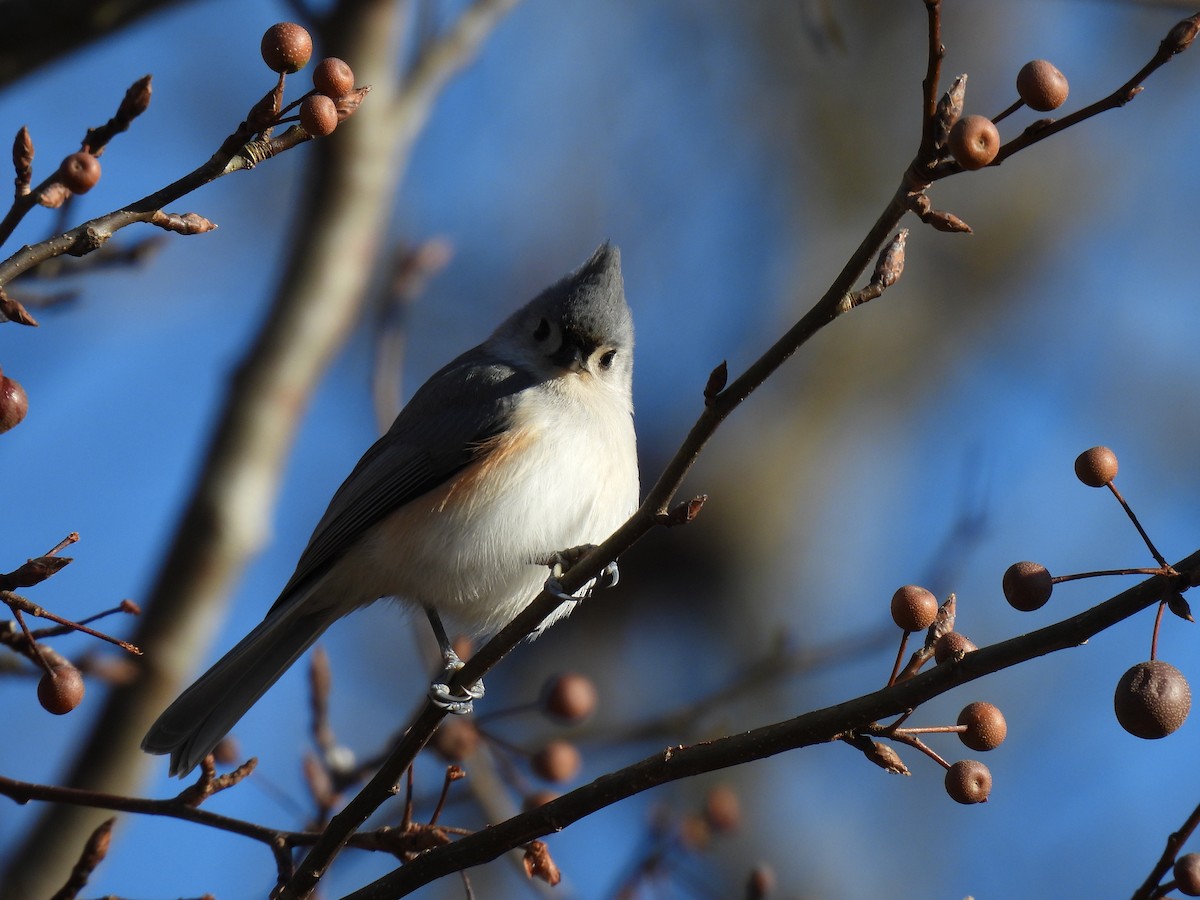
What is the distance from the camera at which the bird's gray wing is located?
314cm

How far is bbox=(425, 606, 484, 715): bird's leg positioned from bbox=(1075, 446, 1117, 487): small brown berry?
1.00 metres

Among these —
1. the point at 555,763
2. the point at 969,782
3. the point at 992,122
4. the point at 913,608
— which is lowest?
the point at 969,782

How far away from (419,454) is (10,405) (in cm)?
162

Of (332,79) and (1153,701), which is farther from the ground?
(332,79)

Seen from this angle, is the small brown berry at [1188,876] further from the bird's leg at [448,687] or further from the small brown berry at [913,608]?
the bird's leg at [448,687]

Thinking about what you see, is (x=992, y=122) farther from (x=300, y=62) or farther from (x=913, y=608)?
(x=300, y=62)

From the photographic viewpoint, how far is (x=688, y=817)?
126 inches

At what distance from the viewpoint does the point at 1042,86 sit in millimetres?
1418

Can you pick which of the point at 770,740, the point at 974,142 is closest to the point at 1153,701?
the point at 770,740

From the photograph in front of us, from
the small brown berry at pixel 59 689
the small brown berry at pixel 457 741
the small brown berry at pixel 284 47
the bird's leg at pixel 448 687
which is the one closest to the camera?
the small brown berry at pixel 284 47

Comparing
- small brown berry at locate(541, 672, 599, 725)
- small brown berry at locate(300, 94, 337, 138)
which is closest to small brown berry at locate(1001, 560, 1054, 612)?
small brown berry at locate(300, 94, 337, 138)

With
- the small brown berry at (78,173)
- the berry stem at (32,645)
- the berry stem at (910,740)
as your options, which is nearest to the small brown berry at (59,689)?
the berry stem at (32,645)

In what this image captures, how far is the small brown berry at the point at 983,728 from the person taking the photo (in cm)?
158

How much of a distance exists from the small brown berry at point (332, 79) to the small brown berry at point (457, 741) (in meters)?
1.29
